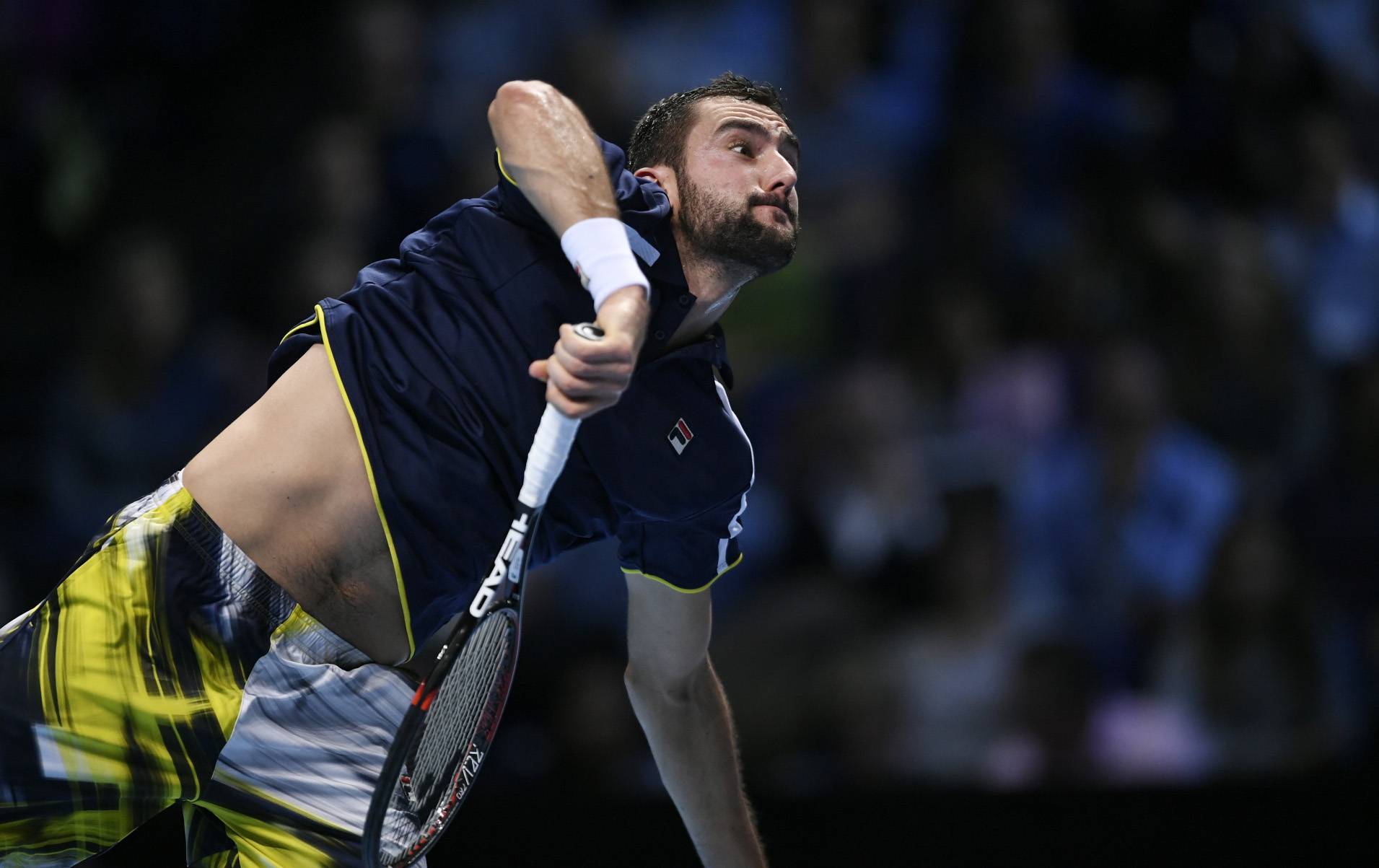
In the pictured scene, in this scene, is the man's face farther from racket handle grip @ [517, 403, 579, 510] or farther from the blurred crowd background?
the blurred crowd background

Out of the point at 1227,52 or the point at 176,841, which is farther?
the point at 1227,52

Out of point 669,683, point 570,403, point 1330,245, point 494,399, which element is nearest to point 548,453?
point 570,403

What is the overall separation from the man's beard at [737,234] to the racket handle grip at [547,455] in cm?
58

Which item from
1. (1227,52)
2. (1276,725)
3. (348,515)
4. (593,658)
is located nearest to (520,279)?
(348,515)

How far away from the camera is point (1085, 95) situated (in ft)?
22.1

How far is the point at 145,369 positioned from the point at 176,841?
1.90 metres

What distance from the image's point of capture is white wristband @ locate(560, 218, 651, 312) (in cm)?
248

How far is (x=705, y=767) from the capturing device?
319 centimetres

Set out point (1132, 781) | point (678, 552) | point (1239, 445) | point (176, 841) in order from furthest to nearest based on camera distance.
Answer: point (1239, 445) → point (1132, 781) → point (176, 841) → point (678, 552)

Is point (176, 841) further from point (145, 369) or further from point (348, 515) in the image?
point (348, 515)

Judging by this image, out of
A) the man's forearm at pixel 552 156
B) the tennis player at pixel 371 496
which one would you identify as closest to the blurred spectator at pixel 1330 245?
the tennis player at pixel 371 496

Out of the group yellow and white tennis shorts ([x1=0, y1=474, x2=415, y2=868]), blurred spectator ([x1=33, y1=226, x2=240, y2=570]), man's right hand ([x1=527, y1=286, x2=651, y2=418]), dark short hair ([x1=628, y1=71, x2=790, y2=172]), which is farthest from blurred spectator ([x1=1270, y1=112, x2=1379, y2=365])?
yellow and white tennis shorts ([x1=0, y1=474, x2=415, y2=868])

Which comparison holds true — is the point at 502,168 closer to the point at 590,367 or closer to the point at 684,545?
the point at 590,367

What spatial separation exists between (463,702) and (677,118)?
1.26m
